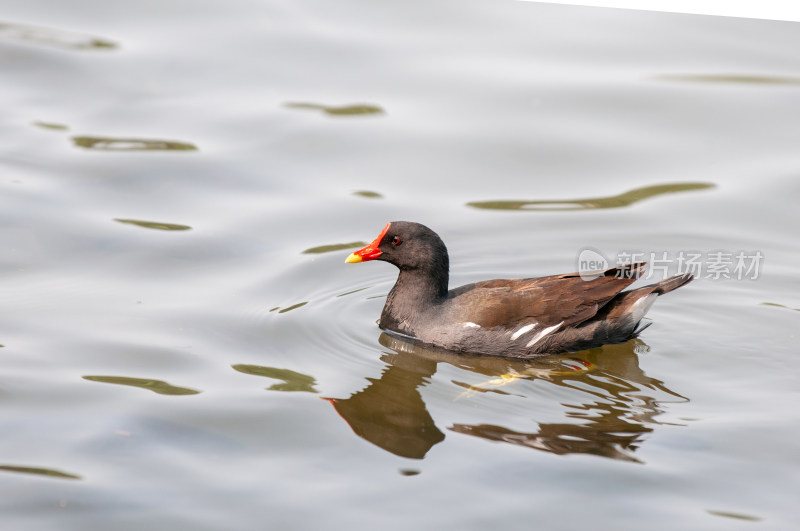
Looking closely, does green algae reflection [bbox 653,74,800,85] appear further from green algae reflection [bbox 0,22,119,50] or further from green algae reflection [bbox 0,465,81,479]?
green algae reflection [bbox 0,465,81,479]

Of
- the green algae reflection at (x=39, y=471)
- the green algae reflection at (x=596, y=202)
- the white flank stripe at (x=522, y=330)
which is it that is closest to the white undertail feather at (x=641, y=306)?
the white flank stripe at (x=522, y=330)

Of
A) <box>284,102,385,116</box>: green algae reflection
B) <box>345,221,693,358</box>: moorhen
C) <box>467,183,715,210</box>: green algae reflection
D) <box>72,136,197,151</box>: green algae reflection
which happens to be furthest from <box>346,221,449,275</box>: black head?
→ <box>284,102,385,116</box>: green algae reflection

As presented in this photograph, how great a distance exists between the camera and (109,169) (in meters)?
9.55

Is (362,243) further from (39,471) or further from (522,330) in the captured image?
(39,471)

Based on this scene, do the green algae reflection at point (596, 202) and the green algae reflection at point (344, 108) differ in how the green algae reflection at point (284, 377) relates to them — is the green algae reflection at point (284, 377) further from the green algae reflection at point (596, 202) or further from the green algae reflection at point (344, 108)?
the green algae reflection at point (344, 108)

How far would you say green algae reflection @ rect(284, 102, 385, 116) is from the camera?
10695 millimetres

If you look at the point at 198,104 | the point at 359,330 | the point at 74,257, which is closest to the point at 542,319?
the point at 359,330

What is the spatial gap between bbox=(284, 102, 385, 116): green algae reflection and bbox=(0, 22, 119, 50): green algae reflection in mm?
2682

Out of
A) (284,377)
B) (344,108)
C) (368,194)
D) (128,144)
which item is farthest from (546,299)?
(128,144)

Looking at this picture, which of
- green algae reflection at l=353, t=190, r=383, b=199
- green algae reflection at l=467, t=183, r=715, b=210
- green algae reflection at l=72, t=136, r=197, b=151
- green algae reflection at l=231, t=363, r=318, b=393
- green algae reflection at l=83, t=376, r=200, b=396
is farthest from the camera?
green algae reflection at l=72, t=136, r=197, b=151

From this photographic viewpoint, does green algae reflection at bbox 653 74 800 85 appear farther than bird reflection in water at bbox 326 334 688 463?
Yes

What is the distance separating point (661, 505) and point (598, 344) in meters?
2.14

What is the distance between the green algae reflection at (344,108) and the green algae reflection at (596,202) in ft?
7.02

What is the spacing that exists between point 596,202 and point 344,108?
Answer: 10.1ft
